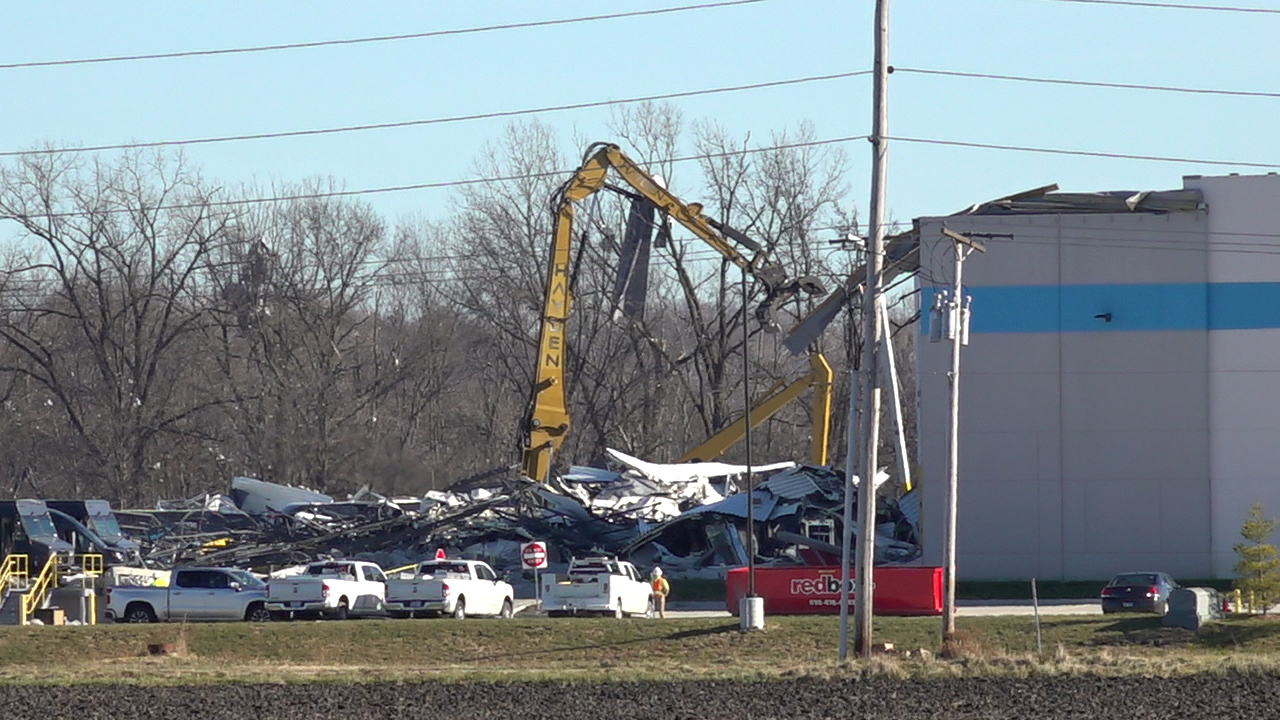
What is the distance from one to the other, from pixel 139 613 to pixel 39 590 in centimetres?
481

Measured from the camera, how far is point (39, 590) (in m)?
44.2

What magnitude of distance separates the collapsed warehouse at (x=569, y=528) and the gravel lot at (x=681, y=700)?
23.8 metres

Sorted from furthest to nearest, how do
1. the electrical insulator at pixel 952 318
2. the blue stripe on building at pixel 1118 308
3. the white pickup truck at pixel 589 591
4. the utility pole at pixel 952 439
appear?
the blue stripe on building at pixel 1118 308 < the white pickup truck at pixel 589 591 < the utility pole at pixel 952 439 < the electrical insulator at pixel 952 318

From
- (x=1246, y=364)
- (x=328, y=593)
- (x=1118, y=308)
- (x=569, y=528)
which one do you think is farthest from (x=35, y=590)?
(x=1246, y=364)

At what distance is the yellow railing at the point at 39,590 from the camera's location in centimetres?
4225

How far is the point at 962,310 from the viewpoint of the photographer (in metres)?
33.4

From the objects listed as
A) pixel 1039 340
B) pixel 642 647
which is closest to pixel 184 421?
pixel 1039 340

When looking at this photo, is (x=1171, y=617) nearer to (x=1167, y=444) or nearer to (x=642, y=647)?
(x=642, y=647)

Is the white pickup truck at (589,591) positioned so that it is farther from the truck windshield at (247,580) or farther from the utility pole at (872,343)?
the utility pole at (872,343)

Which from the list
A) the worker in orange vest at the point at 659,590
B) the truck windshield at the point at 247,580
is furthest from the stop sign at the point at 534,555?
the truck windshield at the point at 247,580

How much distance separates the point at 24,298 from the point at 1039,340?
54.7 meters

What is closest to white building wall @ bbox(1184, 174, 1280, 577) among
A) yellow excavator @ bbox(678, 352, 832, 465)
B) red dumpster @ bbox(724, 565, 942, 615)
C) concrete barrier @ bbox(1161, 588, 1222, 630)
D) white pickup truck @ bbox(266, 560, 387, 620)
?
yellow excavator @ bbox(678, 352, 832, 465)

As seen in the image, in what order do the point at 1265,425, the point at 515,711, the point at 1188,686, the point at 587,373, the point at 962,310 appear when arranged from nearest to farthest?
the point at 515,711 → the point at 1188,686 → the point at 962,310 → the point at 1265,425 → the point at 587,373

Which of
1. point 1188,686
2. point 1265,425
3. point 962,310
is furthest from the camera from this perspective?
point 1265,425
